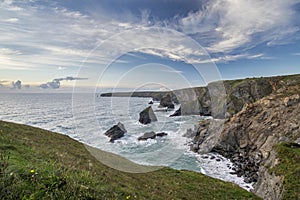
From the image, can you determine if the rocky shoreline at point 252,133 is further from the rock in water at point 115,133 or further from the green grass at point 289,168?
the rock in water at point 115,133

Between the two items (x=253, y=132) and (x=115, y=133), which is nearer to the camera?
(x=253, y=132)

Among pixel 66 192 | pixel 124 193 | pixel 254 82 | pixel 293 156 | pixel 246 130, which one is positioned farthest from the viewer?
pixel 254 82

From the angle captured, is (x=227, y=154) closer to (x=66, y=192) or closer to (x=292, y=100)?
(x=292, y=100)

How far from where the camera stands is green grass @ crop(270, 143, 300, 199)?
1366cm

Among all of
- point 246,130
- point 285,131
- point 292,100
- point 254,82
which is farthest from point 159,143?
point 254,82

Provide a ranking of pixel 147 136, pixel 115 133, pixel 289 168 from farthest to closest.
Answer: pixel 115 133 → pixel 147 136 → pixel 289 168

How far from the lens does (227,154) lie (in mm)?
38562

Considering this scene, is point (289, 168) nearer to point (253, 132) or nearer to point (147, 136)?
point (253, 132)

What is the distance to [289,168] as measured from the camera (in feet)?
53.1

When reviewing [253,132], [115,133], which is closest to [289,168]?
[253,132]

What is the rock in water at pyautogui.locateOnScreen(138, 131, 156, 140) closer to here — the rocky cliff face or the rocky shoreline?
the rocky shoreline

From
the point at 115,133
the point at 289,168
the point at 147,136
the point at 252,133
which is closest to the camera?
the point at 289,168

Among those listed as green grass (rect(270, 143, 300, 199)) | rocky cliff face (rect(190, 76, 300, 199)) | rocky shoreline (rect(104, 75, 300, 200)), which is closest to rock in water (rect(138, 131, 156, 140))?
rocky shoreline (rect(104, 75, 300, 200))

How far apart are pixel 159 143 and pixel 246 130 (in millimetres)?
18964
